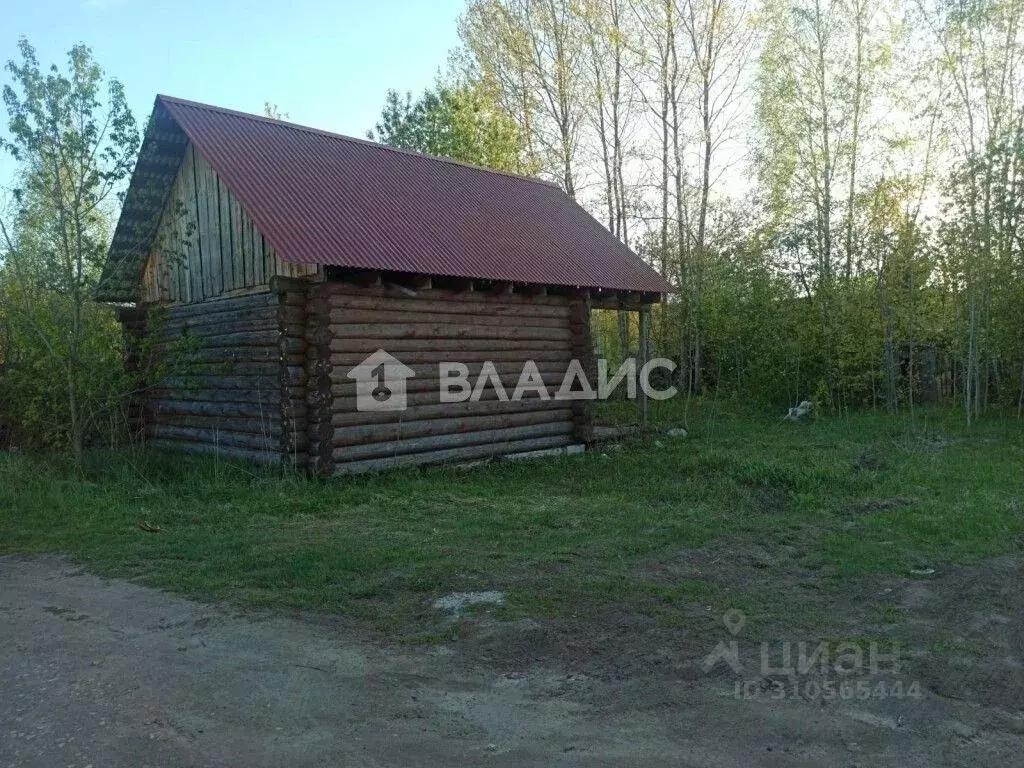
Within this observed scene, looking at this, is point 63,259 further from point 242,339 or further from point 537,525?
point 537,525

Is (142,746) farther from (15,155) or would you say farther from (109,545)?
(15,155)

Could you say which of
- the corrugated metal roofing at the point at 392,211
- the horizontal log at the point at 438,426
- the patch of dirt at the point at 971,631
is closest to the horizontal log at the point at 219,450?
the horizontal log at the point at 438,426

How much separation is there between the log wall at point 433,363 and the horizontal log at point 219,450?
864 mm

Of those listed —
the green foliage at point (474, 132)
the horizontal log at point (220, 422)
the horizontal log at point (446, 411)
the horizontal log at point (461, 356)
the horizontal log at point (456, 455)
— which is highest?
the green foliage at point (474, 132)

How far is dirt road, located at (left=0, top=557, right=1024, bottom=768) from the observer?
3.62 meters

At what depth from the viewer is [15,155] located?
36.3 ft

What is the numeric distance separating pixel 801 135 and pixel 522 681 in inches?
870

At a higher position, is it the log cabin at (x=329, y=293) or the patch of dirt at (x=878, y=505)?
the log cabin at (x=329, y=293)

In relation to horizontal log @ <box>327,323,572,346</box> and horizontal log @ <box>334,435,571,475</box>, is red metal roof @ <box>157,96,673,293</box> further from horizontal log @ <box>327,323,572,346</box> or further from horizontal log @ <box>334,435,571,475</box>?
horizontal log @ <box>334,435,571,475</box>

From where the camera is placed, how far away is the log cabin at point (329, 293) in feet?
36.8

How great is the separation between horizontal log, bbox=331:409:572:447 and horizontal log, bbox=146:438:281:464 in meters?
1.04

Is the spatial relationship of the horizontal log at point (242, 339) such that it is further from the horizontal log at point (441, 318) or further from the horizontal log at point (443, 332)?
the horizontal log at point (441, 318)

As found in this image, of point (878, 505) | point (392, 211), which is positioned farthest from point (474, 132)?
point (878, 505)

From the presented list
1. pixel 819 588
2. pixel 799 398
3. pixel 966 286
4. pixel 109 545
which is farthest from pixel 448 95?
pixel 819 588
